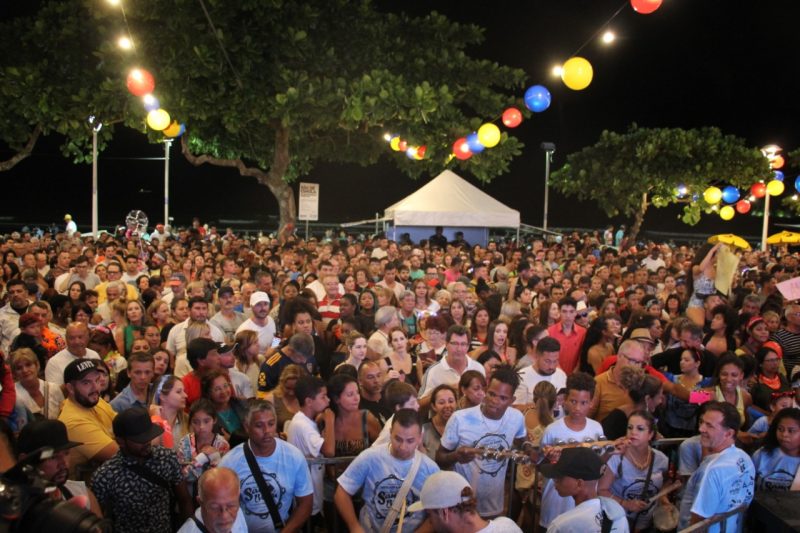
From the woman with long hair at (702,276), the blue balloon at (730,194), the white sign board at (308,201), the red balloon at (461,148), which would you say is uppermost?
the red balloon at (461,148)

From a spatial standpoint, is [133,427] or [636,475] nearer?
[133,427]

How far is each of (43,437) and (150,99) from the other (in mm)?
10313

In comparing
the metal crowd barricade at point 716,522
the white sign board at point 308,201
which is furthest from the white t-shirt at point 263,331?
the white sign board at point 308,201

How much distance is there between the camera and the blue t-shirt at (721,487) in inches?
154

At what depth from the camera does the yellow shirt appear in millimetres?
4102

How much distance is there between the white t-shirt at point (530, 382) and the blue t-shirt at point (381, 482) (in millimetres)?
1855

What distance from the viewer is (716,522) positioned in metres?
3.86

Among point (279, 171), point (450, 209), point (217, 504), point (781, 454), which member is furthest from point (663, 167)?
point (217, 504)

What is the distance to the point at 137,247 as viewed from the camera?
46.0ft

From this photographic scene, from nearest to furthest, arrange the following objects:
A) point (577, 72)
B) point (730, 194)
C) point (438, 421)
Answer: point (438, 421)
point (577, 72)
point (730, 194)

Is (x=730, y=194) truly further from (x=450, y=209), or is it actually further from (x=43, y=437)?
(x=43, y=437)

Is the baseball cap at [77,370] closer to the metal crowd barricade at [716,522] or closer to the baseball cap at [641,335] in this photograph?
the metal crowd barricade at [716,522]

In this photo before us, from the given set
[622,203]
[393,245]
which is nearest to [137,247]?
[393,245]

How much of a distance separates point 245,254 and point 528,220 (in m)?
26.6
